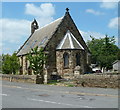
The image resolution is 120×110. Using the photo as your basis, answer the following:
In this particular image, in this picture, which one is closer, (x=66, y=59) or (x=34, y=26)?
(x=66, y=59)

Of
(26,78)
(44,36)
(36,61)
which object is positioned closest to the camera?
(26,78)

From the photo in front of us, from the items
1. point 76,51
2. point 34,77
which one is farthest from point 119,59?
point 34,77

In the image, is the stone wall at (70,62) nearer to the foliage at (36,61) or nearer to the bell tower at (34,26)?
the foliage at (36,61)

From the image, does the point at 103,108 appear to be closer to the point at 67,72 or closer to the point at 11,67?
the point at 67,72

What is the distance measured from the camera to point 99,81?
56.9 ft

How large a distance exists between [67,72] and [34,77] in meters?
7.98

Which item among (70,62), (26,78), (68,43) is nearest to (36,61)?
(26,78)

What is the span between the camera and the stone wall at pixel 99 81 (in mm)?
16333

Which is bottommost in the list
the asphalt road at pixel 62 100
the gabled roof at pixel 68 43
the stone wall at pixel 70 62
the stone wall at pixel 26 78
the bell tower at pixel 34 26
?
the asphalt road at pixel 62 100

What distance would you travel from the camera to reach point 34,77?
907 inches

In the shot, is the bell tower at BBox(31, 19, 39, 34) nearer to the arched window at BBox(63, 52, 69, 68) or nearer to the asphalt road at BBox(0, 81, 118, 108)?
the arched window at BBox(63, 52, 69, 68)

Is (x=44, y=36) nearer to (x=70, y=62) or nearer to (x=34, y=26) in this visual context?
(x=70, y=62)

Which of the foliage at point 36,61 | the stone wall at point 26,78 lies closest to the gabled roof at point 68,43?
the foliage at point 36,61

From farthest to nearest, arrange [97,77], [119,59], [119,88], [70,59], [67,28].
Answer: [119,59], [67,28], [70,59], [97,77], [119,88]
